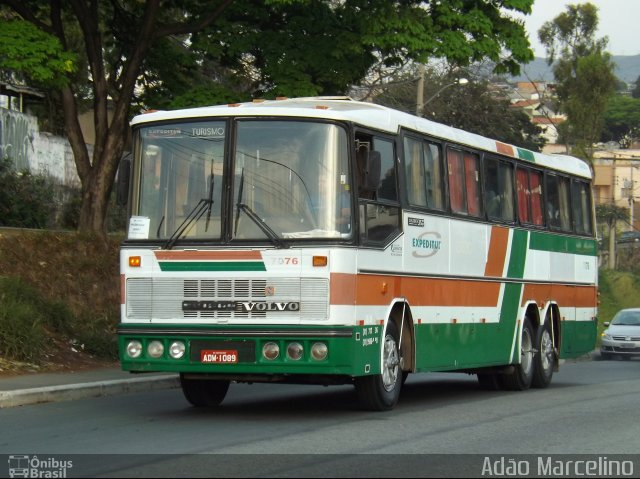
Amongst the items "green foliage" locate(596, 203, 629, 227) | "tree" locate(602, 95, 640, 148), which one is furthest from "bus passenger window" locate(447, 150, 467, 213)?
"tree" locate(602, 95, 640, 148)

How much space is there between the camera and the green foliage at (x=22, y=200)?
26250 millimetres

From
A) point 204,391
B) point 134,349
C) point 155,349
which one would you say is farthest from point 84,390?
point 155,349

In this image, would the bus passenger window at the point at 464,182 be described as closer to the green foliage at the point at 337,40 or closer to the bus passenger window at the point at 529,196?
the bus passenger window at the point at 529,196

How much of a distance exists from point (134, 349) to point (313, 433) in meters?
2.44

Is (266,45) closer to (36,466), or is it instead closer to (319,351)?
(319,351)

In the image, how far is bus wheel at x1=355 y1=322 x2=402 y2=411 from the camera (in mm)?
13836

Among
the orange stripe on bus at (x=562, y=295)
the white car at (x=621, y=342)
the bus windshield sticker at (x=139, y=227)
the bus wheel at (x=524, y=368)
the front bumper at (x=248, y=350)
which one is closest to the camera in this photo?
the front bumper at (x=248, y=350)

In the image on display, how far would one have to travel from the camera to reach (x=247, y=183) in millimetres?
13211

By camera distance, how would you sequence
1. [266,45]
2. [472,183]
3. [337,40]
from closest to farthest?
[472,183] < [337,40] < [266,45]

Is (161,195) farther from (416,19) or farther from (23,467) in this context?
(416,19)

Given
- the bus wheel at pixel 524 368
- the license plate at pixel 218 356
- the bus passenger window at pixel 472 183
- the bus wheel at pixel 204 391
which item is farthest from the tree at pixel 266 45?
the license plate at pixel 218 356

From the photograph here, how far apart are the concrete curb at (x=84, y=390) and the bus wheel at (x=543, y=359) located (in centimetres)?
556

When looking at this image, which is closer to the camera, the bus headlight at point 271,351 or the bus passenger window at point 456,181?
the bus headlight at point 271,351

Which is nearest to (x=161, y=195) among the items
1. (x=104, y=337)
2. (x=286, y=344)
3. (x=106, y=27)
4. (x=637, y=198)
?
(x=286, y=344)
